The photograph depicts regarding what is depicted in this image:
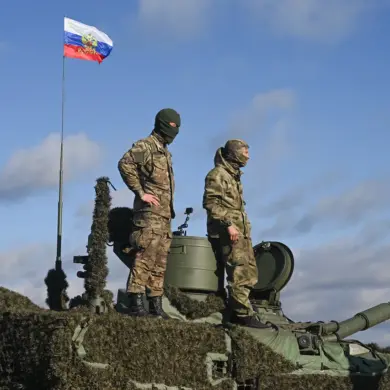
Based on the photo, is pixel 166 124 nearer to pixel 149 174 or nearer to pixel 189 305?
pixel 149 174

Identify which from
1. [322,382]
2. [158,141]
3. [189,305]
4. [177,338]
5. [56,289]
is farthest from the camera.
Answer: [56,289]

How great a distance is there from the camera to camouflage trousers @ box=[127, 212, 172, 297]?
1038 centimetres

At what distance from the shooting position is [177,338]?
9602 mm

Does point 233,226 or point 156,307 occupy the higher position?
point 233,226

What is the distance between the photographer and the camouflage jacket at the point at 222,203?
1137 cm

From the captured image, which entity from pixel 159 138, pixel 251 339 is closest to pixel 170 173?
pixel 159 138

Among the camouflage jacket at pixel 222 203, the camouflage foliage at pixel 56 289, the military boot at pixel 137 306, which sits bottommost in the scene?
the military boot at pixel 137 306

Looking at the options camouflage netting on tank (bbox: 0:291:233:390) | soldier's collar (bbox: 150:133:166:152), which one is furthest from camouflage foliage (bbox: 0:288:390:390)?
soldier's collar (bbox: 150:133:166:152)

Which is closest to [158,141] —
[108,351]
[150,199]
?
[150,199]

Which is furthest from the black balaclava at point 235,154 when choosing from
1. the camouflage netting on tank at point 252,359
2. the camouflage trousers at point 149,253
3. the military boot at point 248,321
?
the camouflage netting on tank at point 252,359

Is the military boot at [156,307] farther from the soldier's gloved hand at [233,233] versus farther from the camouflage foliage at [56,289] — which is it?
the camouflage foliage at [56,289]

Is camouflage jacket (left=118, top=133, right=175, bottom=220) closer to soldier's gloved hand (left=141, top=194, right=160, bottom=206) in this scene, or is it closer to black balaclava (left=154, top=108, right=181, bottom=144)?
soldier's gloved hand (left=141, top=194, right=160, bottom=206)

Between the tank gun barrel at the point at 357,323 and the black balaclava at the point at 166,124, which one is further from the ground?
the black balaclava at the point at 166,124

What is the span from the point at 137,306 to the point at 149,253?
647 mm
